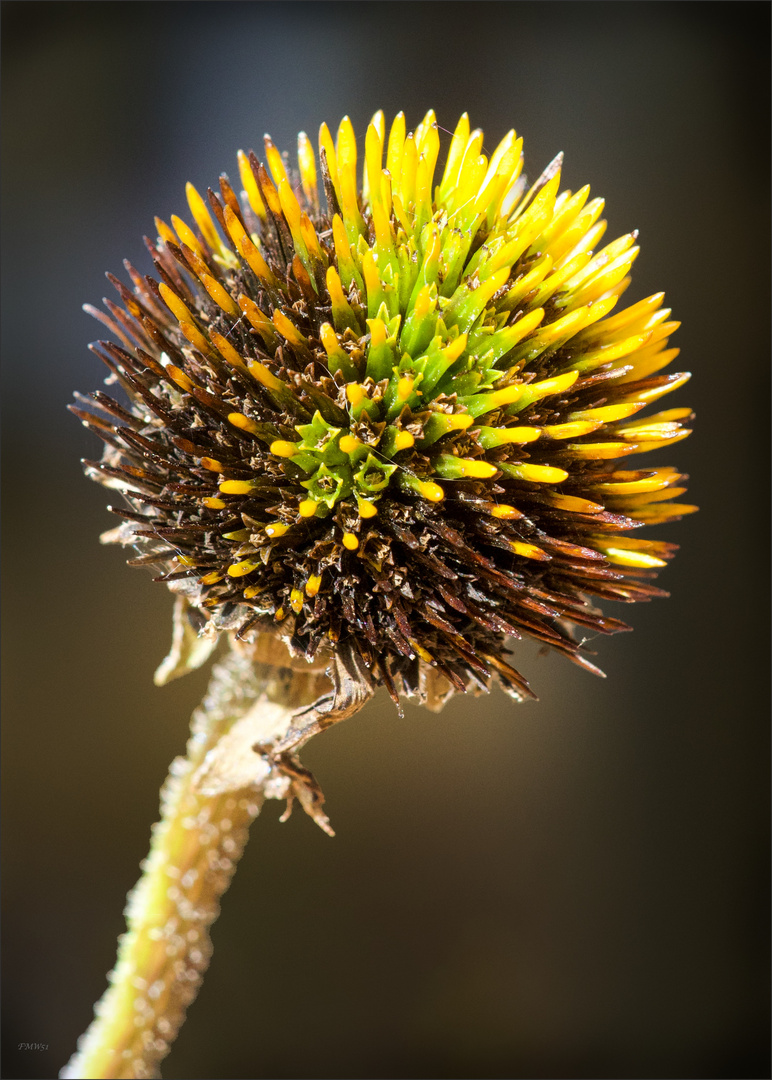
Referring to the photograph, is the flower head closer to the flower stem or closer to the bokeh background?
the flower stem

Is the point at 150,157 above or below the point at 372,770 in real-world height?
above

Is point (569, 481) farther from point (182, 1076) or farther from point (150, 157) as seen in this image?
point (182, 1076)

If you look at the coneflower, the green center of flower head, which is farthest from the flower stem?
the green center of flower head

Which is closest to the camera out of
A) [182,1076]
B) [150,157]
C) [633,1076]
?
[150,157]

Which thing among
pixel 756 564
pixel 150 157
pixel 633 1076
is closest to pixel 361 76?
pixel 150 157

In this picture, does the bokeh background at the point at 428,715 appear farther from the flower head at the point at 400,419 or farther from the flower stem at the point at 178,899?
the flower head at the point at 400,419

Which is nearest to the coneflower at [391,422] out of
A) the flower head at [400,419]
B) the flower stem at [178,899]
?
the flower head at [400,419]
